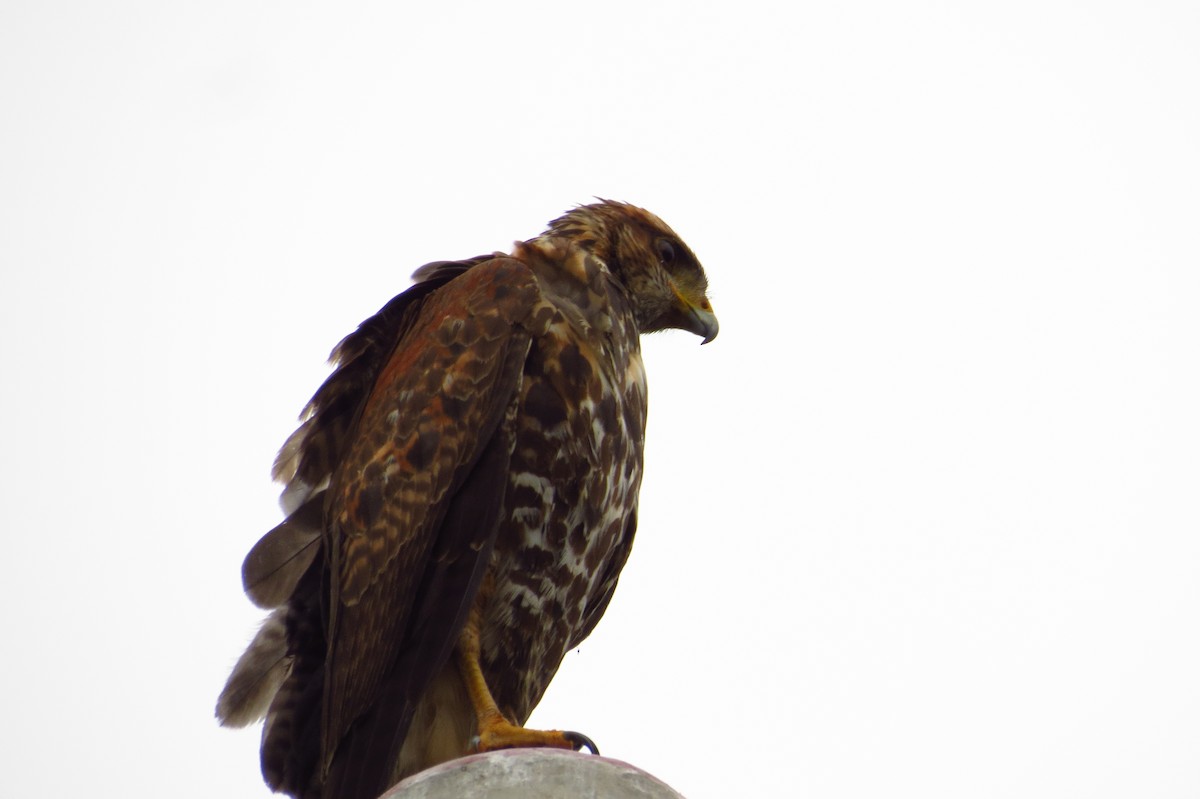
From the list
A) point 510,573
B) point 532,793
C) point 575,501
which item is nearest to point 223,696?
point 510,573

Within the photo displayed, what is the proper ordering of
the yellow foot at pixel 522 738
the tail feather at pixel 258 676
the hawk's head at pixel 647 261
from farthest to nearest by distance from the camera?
the hawk's head at pixel 647 261
the tail feather at pixel 258 676
the yellow foot at pixel 522 738

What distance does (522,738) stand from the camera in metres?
3.72

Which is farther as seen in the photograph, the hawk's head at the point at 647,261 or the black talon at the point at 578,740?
the hawk's head at the point at 647,261

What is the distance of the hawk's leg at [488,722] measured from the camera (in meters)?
3.69

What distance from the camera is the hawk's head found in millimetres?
5270

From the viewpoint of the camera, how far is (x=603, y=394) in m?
4.37

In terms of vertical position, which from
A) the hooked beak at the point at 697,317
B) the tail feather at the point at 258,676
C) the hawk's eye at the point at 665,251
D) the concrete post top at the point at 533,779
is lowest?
the tail feather at the point at 258,676

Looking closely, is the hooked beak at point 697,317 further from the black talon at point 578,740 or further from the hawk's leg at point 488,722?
the black talon at point 578,740

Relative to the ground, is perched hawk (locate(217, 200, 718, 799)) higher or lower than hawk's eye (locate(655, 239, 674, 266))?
lower

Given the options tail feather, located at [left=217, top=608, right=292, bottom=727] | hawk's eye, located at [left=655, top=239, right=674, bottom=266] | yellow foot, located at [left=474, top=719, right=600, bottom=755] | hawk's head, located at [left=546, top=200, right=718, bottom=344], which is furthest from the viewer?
hawk's eye, located at [left=655, top=239, right=674, bottom=266]

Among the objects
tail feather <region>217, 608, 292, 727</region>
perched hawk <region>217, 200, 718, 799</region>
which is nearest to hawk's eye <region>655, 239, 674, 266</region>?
perched hawk <region>217, 200, 718, 799</region>

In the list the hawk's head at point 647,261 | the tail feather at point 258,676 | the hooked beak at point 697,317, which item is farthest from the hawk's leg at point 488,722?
the hooked beak at point 697,317

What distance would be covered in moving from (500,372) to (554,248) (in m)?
0.87

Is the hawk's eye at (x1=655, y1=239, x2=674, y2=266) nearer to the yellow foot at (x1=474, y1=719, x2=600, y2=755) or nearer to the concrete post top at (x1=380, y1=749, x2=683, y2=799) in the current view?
the yellow foot at (x1=474, y1=719, x2=600, y2=755)
